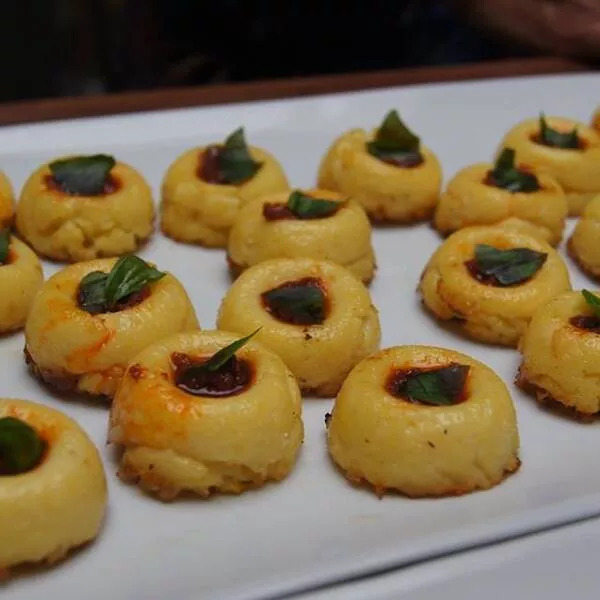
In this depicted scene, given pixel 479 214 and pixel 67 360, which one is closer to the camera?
pixel 67 360

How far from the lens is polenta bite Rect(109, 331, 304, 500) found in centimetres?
178

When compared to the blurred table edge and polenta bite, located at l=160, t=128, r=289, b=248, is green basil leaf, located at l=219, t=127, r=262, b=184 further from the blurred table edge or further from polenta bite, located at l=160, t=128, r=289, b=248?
the blurred table edge

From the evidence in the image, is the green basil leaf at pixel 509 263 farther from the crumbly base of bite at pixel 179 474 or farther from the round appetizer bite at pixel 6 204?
the round appetizer bite at pixel 6 204

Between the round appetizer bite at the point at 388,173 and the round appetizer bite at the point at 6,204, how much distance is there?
2.77ft

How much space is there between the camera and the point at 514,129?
9.81ft

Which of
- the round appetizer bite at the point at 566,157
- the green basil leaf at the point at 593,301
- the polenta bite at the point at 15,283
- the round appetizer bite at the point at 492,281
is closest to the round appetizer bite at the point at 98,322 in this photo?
the polenta bite at the point at 15,283

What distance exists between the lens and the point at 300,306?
2.12m

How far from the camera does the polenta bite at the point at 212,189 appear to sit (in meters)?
2.61

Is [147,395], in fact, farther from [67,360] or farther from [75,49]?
[75,49]

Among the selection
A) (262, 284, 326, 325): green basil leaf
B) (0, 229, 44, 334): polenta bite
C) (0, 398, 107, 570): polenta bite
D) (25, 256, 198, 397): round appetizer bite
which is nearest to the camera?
(0, 398, 107, 570): polenta bite

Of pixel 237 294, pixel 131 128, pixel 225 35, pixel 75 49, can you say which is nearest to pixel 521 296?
pixel 237 294

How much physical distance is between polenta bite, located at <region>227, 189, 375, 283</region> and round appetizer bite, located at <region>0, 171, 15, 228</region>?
56 centimetres

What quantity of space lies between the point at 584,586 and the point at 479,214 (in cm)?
118

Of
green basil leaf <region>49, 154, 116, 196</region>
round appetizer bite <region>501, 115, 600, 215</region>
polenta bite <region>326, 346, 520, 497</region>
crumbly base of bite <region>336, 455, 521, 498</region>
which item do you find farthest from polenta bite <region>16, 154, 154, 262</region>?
round appetizer bite <region>501, 115, 600, 215</region>
